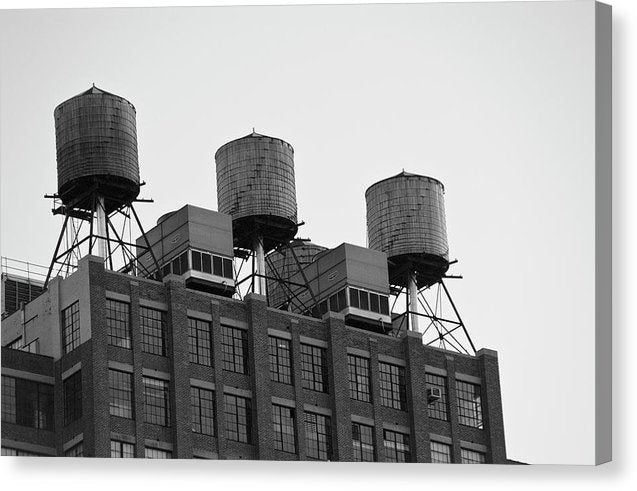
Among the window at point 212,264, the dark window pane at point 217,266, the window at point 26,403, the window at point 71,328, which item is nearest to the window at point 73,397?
the window at point 26,403

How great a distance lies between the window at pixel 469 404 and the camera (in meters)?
75.8

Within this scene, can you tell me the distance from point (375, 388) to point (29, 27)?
20.5m

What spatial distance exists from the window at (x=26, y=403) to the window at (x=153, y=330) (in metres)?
3.74

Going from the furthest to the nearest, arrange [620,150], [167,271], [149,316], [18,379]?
[167,271] → [149,316] → [18,379] → [620,150]

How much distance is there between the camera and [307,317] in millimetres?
75000

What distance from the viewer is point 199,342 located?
235 ft

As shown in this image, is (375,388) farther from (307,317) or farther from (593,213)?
(593,213)

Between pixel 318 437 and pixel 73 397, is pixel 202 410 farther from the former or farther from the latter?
pixel 73 397

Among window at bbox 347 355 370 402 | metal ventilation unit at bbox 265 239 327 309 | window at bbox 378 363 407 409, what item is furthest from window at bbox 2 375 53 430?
metal ventilation unit at bbox 265 239 327 309

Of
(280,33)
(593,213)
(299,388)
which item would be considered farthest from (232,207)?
(593,213)

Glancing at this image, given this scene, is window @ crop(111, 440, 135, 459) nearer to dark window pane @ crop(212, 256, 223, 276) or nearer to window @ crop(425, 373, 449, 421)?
dark window pane @ crop(212, 256, 223, 276)

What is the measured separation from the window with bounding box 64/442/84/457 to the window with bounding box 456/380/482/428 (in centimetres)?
1455

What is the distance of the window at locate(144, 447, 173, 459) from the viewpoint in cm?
6719

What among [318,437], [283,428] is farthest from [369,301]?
[283,428]
